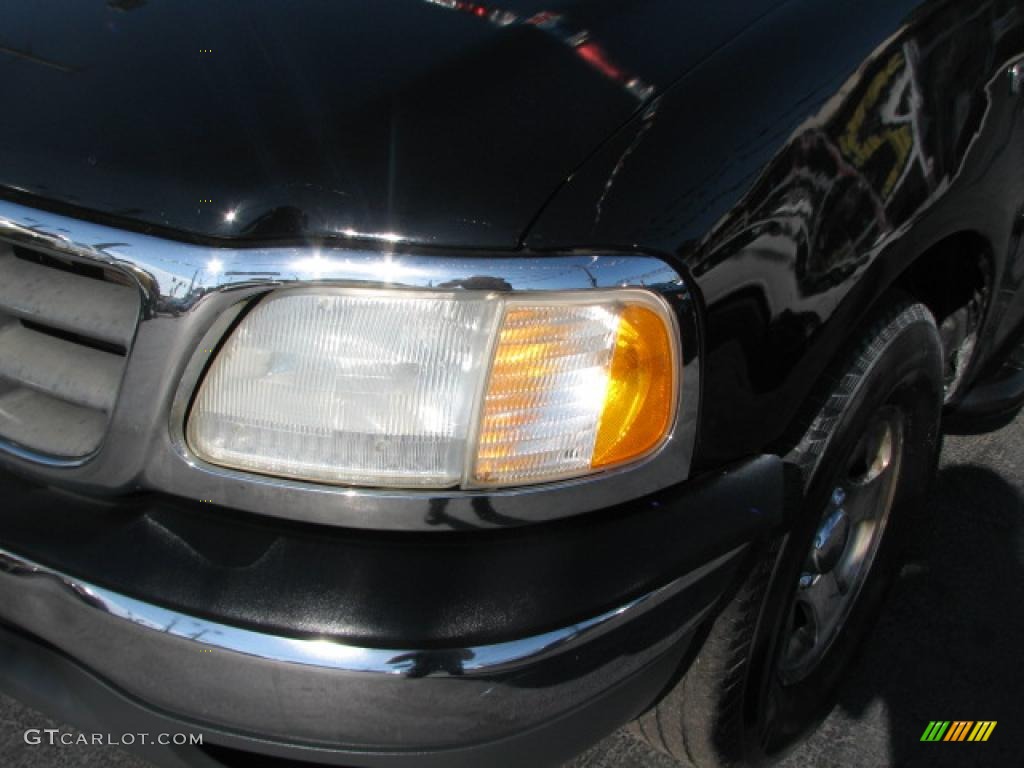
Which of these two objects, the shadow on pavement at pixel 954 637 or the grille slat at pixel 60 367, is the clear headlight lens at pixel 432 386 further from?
the shadow on pavement at pixel 954 637

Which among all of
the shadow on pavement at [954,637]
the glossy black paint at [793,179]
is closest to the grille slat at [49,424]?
the glossy black paint at [793,179]

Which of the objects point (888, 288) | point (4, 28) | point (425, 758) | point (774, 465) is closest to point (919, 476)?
point (888, 288)

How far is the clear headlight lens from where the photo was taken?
1443mm

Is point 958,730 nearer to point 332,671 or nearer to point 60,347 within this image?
point 332,671

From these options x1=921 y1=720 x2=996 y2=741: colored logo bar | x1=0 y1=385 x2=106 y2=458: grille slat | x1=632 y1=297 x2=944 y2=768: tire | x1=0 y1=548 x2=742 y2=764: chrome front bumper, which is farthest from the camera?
x1=921 y1=720 x2=996 y2=741: colored logo bar

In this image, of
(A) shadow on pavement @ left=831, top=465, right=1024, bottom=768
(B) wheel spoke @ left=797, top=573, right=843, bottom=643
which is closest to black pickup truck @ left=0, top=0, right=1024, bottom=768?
(B) wheel spoke @ left=797, top=573, right=843, bottom=643

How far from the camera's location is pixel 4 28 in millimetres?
1743

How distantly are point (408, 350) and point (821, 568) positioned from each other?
104 cm

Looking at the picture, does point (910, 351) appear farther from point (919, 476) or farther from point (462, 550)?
point (462, 550)

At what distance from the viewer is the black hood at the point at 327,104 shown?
1455mm

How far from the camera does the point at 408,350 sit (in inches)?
57.1

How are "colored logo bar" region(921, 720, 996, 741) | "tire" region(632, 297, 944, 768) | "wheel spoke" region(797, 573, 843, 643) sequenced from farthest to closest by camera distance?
"colored logo bar" region(921, 720, 996, 741)
"wheel spoke" region(797, 573, 843, 643)
"tire" region(632, 297, 944, 768)

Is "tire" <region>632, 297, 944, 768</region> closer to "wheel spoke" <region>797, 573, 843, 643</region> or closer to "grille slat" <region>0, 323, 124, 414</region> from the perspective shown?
"wheel spoke" <region>797, 573, 843, 643</region>

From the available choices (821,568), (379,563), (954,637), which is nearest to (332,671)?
(379,563)
